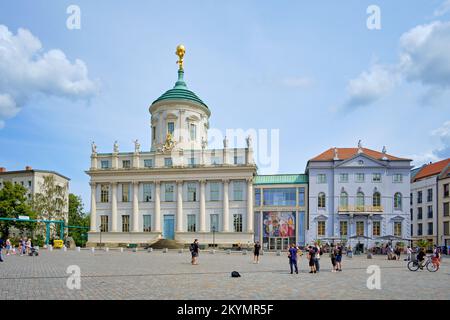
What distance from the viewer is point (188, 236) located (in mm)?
66875

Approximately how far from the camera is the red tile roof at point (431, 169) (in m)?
70.5

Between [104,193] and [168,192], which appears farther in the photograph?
[104,193]

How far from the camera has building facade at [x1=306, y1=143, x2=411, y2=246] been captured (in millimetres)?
61250

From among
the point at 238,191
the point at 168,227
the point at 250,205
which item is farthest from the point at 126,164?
the point at 250,205

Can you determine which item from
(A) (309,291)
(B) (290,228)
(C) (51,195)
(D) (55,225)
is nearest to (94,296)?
(A) (309,291)

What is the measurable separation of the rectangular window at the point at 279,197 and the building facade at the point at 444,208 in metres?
22.5

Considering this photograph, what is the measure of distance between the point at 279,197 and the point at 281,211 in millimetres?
2085

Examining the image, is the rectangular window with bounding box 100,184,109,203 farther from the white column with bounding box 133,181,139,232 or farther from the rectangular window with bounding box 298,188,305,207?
the rectangular window with bounding box 298,188,305,207

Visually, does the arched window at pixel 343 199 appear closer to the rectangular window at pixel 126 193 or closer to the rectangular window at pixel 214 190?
the rectangular window at pixel 214 190

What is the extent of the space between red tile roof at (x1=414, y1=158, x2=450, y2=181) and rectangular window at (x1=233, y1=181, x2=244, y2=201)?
31.2 metres

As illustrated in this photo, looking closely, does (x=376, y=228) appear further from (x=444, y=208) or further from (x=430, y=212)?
(x=430, y=212)

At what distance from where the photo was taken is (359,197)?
204 ft
